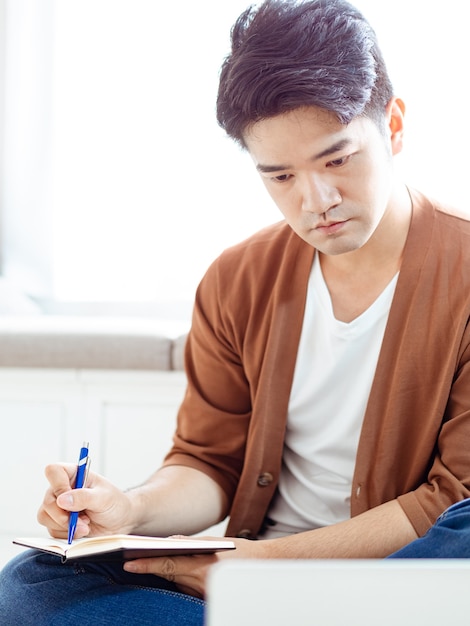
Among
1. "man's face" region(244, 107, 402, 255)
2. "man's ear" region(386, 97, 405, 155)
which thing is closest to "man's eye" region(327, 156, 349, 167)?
"man's face" region(244, 107, 402, 255)

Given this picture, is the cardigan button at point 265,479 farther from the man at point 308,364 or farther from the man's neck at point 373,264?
the man's neck at point 373,264

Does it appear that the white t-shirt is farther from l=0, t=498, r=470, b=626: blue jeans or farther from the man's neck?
l=0, t=498, r=470, b=626: blue jeans

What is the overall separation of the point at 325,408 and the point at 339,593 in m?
0.84

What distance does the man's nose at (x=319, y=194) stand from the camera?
4.45 feet

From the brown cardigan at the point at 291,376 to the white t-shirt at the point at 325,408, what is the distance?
0.03m

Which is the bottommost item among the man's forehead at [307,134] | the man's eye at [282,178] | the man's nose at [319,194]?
the man's nose at [319,194]

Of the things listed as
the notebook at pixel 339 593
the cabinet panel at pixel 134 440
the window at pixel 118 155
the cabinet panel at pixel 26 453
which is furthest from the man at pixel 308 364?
the window at pixel 118 155

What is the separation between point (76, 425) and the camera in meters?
2.55

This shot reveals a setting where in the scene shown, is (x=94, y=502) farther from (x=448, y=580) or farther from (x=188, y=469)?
(x=448, y=580)

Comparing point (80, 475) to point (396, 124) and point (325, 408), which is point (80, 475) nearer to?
point (325, 408)

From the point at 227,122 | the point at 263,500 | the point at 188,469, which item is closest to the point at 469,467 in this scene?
the point at 263,500

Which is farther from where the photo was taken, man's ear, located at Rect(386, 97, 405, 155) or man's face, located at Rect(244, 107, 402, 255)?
man's ear, located at Rect(386, 97, 405, 155)

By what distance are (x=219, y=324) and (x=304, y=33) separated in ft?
1.78

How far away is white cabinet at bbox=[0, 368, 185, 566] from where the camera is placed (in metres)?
2.52
